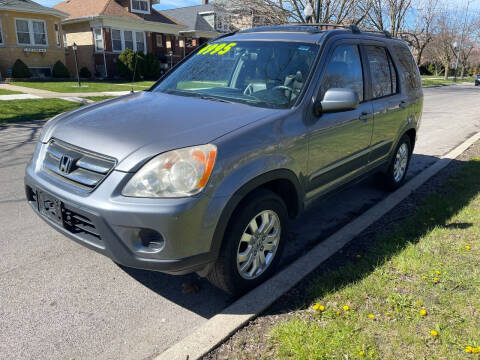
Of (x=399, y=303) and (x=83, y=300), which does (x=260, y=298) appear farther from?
(x=83, y=300)

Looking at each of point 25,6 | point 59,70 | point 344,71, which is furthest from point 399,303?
point 25,6

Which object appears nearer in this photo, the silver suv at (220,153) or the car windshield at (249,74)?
the silver suv at (220,153)

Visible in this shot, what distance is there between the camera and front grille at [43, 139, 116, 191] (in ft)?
8.46

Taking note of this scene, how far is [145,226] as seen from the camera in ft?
7.94

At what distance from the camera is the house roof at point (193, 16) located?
38125 millimetres

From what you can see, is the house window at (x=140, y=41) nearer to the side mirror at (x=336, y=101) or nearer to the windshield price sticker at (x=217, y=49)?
the windshield price sticker at (x=217, y=49)

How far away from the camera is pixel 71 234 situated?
2.72 meters

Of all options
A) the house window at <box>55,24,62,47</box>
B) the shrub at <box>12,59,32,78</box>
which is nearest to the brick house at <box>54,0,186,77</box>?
the house window at <box>55,24,62,47</box>

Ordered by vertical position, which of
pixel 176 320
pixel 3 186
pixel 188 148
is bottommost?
pixel 176 320

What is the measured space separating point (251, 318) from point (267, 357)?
0.38m

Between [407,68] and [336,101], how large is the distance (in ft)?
8.63

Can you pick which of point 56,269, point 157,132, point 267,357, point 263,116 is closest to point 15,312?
point 56,269

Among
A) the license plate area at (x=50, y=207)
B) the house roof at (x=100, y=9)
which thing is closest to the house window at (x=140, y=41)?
the house roof at (x=100, y=9)

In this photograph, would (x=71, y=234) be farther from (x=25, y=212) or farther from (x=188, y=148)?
Answer: (x=25, y=212)
